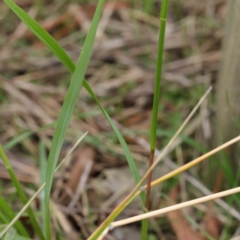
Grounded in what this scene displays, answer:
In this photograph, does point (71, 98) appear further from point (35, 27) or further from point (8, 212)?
point (8, 212)

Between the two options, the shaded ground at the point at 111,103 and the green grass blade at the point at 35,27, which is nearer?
the green grass blade at the point at 35,27

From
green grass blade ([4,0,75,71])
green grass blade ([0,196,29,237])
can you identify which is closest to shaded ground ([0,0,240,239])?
green grass blade ([0,196,29,237])

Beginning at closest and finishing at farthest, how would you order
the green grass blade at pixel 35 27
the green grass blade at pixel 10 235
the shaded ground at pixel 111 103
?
the green grass blade at pixel 35 27 < the green grass blade at pixel 10 235 < the shaded ground at pixel 111 103

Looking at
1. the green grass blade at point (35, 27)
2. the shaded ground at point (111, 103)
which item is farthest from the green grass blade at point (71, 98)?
the shaded ground at point (111, 103)

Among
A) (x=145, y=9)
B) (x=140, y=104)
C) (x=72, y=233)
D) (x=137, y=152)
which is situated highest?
(x=145, y=9)

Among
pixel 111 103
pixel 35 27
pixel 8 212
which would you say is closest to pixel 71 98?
pixel 35 27

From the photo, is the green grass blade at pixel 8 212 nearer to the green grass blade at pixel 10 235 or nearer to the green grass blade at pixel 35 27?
the green grass blade at pixel 10 235

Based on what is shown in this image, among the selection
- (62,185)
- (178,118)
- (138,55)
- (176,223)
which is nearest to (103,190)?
(62,185)

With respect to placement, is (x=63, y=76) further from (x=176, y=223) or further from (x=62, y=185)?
(x=176, y=223)
